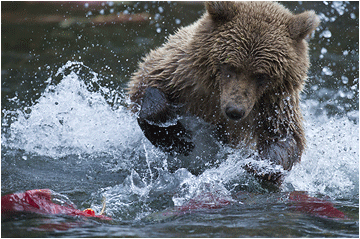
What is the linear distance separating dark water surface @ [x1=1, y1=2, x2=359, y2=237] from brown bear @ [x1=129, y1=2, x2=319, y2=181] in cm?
33

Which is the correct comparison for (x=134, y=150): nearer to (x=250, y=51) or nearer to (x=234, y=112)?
(x=234, y=112)

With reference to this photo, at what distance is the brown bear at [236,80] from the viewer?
174 inches

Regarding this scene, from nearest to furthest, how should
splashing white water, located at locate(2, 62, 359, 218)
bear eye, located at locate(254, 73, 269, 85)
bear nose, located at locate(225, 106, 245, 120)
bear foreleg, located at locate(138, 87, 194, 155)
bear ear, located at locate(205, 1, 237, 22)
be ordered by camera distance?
bear nose, located at locate(225, 106, 245, 120) → bear eye, located at locate(254, 73, 269, 85) → bear ear, located at locate(205, 1, 237, 22) → splashing white water, located at locate(2, 62, 359, 218) → bear foreleg, located at locate(138, 87, 194, 155)

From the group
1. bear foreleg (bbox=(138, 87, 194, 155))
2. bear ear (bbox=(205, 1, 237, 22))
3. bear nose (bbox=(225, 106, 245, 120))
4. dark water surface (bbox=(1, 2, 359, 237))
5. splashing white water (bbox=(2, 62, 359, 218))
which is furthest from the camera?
bear foreleg (bbox=(138, 87, 194, 155))

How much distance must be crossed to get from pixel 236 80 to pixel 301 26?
88 cm

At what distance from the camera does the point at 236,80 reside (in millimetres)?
4453

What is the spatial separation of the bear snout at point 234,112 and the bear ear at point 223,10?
91 cm

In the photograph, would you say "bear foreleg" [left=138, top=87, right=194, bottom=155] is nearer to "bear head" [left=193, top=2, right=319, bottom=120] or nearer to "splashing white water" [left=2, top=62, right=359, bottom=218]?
"splashing white water" [left=2, top=62, right=359, bottom=218]

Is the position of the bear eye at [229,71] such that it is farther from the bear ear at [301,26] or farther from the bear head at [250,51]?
the bear ear at [301,26]

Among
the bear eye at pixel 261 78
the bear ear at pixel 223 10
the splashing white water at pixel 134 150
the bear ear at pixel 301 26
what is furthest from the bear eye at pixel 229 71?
the splashing white water at pixel 134 150

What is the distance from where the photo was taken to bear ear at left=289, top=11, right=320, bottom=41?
4.62 meters

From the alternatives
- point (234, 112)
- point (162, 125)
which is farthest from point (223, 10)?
point (162, 125)

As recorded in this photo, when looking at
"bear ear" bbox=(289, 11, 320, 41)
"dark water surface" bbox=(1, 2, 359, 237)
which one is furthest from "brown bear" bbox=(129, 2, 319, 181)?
"dark water surface" bbox=(1, 2, 359, 237)

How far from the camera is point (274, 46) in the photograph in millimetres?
4418
